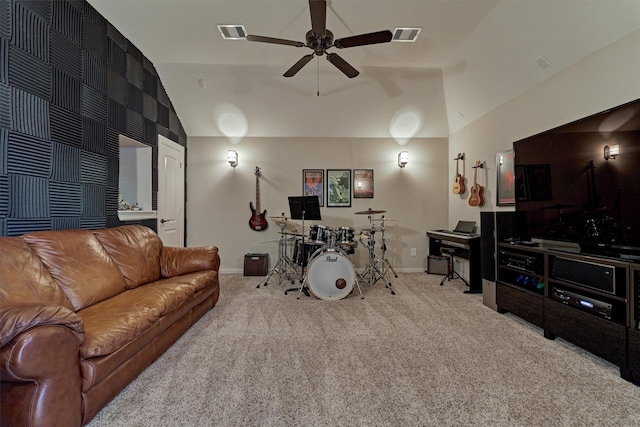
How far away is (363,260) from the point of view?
Answer: 17.0 ft

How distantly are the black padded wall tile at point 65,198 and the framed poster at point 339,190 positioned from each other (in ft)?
11.3

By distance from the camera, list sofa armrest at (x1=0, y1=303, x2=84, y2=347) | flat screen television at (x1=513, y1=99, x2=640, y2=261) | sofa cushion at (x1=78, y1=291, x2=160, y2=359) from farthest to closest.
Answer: flat screen television at (x1=513, y1=99, x2=640, y2=261)
sofa cushion at (x1=78, y1=291, x2=160, y2=359)
sofa armrest at (x1=0, y1=303, x2=84, y2=347)

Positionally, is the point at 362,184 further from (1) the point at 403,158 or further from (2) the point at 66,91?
(2) the point at 66,91

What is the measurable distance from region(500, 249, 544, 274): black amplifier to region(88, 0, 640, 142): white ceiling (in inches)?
71.0

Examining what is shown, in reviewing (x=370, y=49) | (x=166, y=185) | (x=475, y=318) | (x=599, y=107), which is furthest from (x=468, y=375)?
(x=166, y=185)

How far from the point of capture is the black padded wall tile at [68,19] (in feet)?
8.05

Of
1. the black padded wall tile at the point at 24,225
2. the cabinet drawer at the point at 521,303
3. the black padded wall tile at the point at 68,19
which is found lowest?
the cabinet drawer at the point at 521,303

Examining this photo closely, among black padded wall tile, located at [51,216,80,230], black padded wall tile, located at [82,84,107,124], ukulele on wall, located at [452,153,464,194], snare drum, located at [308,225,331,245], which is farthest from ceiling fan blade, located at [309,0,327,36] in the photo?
ukulele on wall, located at [452,153,464,194]

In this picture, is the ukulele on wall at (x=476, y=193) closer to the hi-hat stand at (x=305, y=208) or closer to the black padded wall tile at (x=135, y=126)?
the hi-hat stand at (x=305, y=208)

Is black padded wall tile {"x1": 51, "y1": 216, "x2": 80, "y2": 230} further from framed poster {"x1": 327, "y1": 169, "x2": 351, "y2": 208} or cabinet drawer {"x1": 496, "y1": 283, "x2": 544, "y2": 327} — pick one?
cabinet drawer {"x1": 496, "y1": 283, "x2": 544, "y2": 327}

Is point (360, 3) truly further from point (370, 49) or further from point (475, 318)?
point (475, 318)

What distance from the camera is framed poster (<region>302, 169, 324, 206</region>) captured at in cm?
521

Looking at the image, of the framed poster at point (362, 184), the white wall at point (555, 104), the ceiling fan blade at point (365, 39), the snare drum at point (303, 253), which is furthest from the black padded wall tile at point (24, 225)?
the white wall at point (555, 104)

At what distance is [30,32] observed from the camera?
223cm
